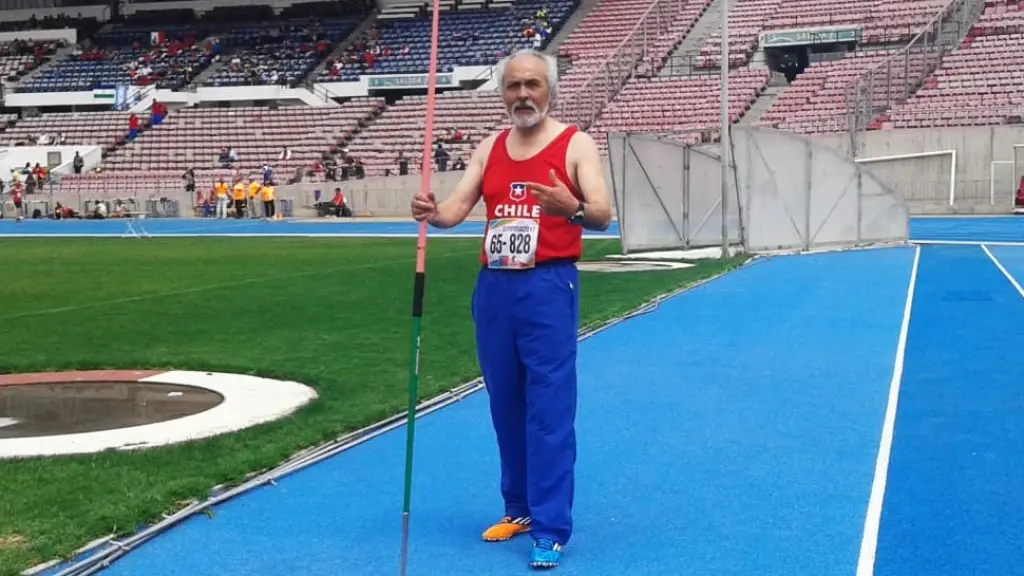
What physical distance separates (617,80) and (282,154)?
14.0 m

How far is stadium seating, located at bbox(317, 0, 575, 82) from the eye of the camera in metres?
58.4

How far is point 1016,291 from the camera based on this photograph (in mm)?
16672

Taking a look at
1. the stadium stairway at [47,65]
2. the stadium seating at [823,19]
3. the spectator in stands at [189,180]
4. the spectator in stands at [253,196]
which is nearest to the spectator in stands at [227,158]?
the spectator in stands at [189,180]

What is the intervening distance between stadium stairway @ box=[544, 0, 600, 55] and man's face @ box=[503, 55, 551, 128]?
5181cm

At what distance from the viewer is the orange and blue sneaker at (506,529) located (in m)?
5.62

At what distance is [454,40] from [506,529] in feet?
186

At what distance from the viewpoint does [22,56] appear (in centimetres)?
6925

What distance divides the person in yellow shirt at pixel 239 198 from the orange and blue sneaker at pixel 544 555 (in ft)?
142

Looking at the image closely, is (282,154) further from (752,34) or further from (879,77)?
(879,77)

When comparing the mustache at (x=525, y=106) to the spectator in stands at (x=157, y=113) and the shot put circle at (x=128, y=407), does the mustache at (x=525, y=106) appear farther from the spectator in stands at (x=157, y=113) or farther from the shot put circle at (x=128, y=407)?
the spectator in stands at (x=157, y=113)

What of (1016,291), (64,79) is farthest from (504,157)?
(64,79)

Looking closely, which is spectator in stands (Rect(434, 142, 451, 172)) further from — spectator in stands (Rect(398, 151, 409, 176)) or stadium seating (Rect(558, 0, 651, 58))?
stadium seating (Rect(558, 0, 651, 58))

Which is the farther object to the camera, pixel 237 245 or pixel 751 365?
pixel 237 245

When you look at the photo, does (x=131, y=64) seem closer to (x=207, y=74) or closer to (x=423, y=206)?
(x=207, y=74)
